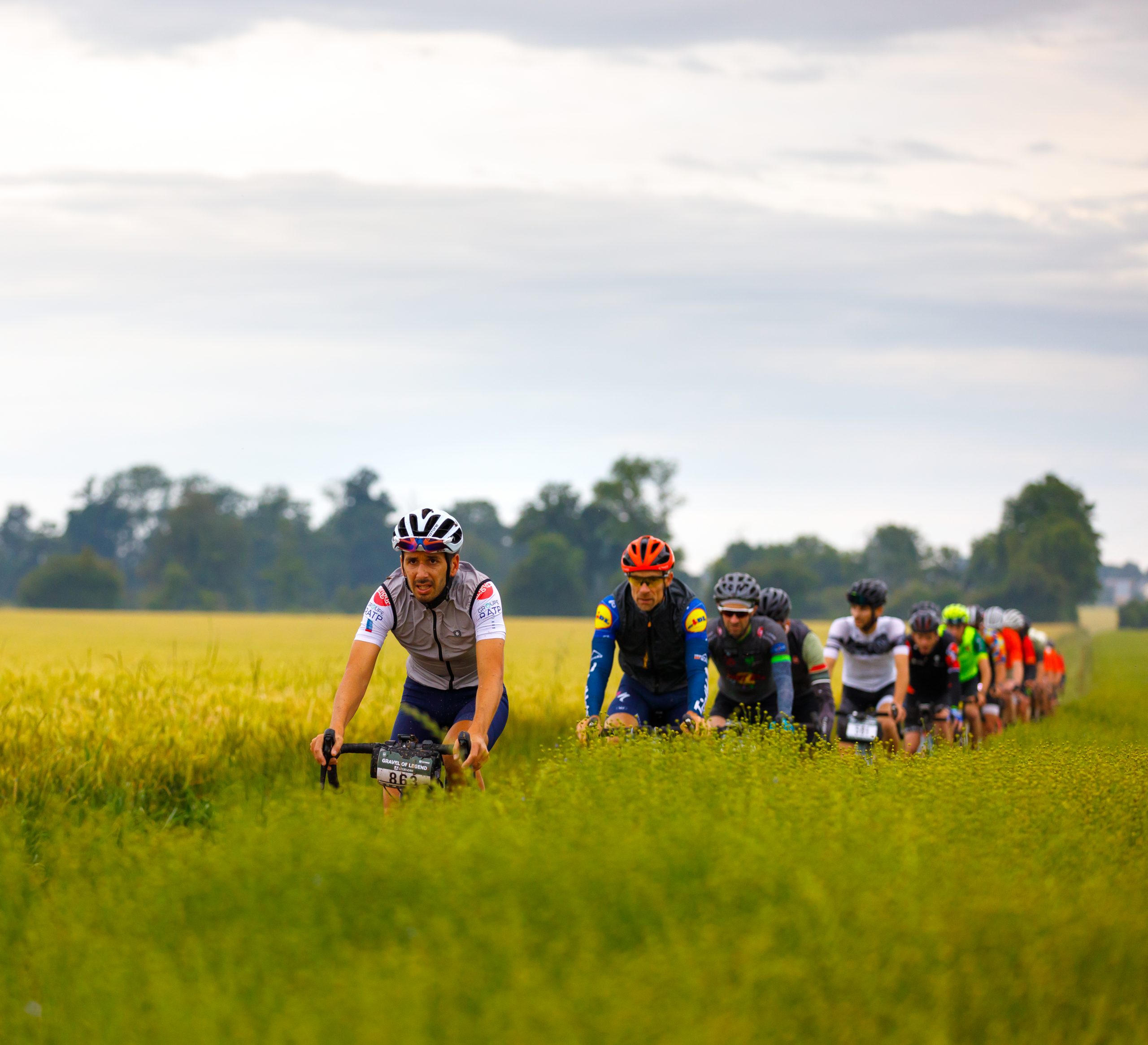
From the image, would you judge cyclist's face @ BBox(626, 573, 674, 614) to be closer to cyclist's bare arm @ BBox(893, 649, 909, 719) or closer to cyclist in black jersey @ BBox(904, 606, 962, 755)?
cyclist's bare arm @ BBox(893, 649, 909, 719)

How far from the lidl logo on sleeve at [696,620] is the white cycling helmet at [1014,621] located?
51.8 ft

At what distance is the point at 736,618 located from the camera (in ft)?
37.7

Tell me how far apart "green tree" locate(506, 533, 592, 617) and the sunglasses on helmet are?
398 feet

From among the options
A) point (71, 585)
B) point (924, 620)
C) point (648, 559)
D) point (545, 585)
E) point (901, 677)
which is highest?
point (545, 585)

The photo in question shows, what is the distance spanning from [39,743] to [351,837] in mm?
7555

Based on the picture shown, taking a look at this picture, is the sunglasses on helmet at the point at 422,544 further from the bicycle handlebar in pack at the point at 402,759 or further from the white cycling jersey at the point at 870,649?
the white cycling jersey at the point at 870,649

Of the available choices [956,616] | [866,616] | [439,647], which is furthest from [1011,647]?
[439,647]

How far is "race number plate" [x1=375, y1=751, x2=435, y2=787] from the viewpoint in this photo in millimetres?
7551

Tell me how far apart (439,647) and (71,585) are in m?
123

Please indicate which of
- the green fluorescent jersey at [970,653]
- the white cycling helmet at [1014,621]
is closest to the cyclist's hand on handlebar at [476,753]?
the green fluorescent jersey at [970,653]

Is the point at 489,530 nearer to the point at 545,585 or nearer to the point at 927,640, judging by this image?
the point at 545,585

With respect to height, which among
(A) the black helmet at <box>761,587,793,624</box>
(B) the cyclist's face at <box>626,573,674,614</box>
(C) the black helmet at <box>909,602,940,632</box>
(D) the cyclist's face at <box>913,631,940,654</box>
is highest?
(B) the cyclist's face at <box>626,573,674,614</box>


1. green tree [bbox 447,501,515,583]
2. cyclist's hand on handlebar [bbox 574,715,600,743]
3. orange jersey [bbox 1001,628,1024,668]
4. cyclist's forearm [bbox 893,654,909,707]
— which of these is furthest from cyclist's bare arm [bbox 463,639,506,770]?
green tree [bbox 447,501,515,583]

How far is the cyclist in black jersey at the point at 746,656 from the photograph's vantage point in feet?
37.3
